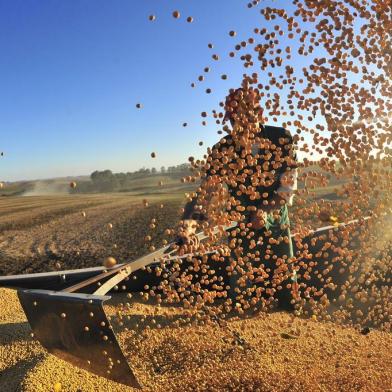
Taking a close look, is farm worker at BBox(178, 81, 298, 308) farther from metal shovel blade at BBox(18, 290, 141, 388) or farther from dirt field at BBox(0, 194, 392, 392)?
metal shovel blade at BBox(18, 290, 141, 388)

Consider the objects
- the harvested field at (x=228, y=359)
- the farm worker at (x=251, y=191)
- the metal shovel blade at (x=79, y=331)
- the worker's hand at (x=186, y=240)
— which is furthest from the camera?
the farm worker at (x=251, y=191)

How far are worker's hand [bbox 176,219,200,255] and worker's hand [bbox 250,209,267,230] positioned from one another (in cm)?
58

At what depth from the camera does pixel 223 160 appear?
381 cm

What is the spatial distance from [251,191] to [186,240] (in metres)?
0.74

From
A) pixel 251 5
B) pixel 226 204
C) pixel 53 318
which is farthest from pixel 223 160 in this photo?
pixel 53 318

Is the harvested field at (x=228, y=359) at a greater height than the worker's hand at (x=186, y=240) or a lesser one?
lesser

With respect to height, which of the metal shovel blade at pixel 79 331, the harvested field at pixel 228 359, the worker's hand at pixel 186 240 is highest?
the worker's hand at pixel 186 240

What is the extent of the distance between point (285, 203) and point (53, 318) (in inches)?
89.9

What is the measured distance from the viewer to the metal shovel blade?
2527mm

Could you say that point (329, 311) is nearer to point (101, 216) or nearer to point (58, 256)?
point (58, 256)

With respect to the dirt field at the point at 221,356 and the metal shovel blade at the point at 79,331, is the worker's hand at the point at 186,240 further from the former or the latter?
the metal shovel blade at the point at 79,331

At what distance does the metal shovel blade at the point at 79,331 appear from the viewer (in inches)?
99.5

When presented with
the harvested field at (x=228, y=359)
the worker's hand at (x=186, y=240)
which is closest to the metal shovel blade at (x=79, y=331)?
the harvested field at (x=228, y=359)

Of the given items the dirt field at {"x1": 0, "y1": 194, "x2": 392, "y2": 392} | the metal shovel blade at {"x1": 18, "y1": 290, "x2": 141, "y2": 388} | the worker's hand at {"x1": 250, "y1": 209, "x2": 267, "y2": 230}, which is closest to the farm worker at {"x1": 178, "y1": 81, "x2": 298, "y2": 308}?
the worker's hand at {"x1": 250, "y1": 209, "x2": 267, "y2": 230}
